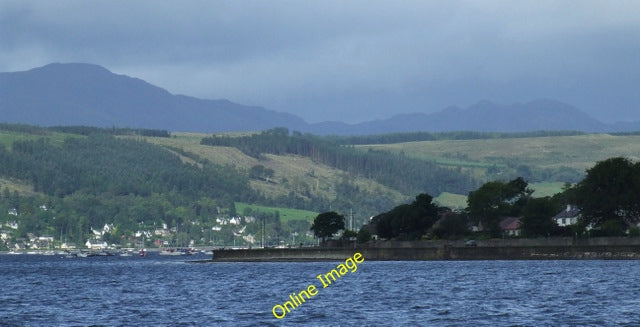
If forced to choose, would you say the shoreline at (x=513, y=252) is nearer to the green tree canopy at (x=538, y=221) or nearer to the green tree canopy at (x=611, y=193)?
the green tree canopy at (x=538, y=221)

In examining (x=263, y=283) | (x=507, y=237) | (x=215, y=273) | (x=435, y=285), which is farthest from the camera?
(x=507, y=237)

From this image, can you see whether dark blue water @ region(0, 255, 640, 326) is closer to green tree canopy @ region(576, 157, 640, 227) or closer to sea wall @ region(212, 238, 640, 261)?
sea wall @ region(212, 238, 640, 261)

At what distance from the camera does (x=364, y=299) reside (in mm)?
102562

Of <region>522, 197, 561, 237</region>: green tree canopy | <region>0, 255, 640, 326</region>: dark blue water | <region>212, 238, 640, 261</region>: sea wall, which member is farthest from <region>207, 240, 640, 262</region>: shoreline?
<region>522, 197, 561, 237</region>: green tree canopy

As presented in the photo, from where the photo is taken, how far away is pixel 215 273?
167875 millimetres

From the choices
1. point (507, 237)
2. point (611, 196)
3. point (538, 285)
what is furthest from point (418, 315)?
point (507, 237)

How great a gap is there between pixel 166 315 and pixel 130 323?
20.1 ft

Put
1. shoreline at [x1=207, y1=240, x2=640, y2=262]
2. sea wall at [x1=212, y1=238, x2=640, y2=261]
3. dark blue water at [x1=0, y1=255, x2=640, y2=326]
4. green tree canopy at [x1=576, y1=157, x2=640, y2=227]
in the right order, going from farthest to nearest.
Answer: green tree canopy at [x1=576, y1=157, x2=640, y2=227] < sea wall at [x1=212, y1=238, x2=640, y2=261] < shoreline at [x1=207, y1=240, x2=640, y2=262] < dark blue water at [x1=0, y1=255, x2=640, y2=326]

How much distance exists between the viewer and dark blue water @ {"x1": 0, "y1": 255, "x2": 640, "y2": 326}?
275 feet

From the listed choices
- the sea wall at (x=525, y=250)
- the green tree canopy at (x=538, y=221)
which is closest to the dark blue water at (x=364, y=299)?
the sea wall at (x=525, y=250)

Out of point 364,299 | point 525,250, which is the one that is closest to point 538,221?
point 525,250

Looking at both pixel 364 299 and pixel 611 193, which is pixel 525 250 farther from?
pixel 364 299

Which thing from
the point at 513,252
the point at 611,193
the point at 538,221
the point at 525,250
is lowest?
the point at 513,252

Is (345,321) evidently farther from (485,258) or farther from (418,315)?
(485,258)
